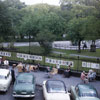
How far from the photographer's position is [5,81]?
44.0 feet

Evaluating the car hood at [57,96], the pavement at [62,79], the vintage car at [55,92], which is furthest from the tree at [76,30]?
the car hood at [57,96]

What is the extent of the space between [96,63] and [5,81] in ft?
26.5

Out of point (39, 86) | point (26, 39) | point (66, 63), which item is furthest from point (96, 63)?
point (26, 39)

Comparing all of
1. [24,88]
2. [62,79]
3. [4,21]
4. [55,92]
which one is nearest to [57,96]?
[55,92]

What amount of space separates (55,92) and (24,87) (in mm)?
2125

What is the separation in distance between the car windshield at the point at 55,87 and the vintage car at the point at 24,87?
3.70 feet

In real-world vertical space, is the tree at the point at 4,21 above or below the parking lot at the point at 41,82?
above

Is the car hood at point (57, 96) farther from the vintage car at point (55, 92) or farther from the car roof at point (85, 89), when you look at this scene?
the car roof at point (85, 89)

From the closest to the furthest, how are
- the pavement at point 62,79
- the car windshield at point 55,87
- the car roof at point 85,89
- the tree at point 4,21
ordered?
the car roof at point 85,89 → the car windshield at point 55,87 → the pavement at point 62,79 → the tree at point 4,21

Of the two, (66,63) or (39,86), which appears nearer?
(39,86)

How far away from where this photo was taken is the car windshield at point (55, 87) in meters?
11.7

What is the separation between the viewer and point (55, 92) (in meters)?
11.5

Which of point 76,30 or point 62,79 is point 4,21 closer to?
point 76,30

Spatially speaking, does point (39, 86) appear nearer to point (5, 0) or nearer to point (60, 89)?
point (60, 89)
